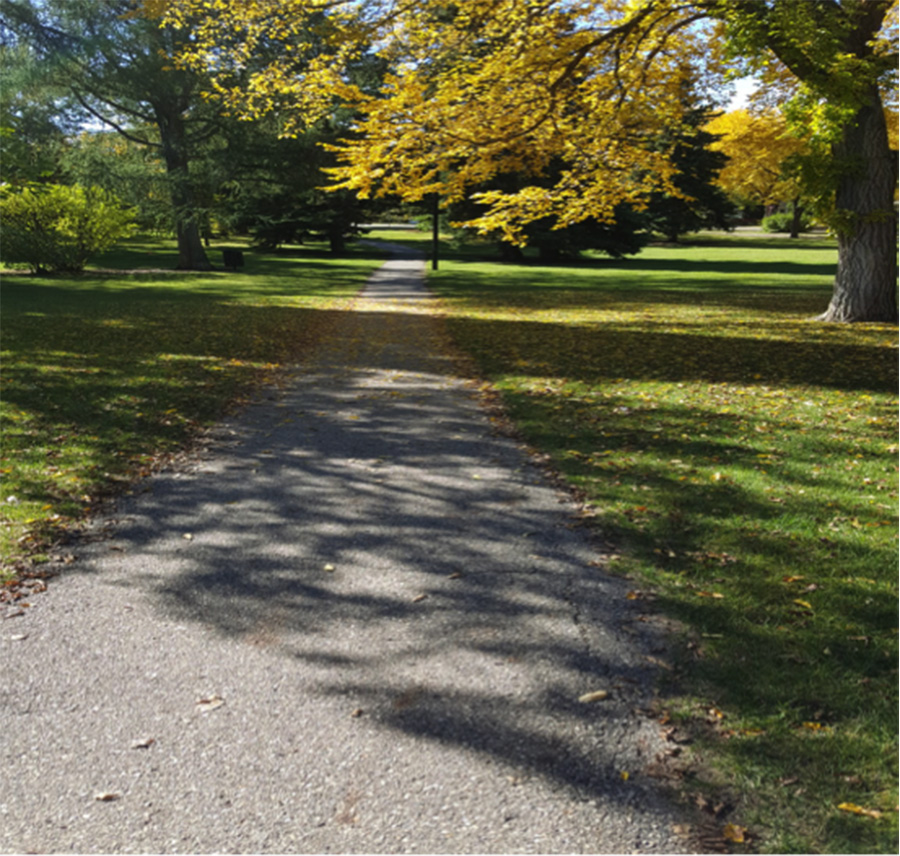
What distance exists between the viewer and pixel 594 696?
3545 millimetres

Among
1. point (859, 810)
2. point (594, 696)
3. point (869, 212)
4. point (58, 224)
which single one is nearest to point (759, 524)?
point (594, 696)

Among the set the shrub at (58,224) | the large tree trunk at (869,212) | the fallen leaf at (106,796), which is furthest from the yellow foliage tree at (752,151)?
the fallen leaf at (106,796)

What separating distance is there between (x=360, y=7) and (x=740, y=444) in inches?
351

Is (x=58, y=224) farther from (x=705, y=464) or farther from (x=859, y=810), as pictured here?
(x=859, y=810)

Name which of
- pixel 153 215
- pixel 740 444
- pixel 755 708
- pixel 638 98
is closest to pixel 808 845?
pixel 755 708

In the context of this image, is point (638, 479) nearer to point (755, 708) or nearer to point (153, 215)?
point (755, 708)

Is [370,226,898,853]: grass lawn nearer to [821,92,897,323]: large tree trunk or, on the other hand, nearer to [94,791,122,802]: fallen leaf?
[821,92,897,323]: large tree trunk

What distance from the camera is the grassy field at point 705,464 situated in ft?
10.5

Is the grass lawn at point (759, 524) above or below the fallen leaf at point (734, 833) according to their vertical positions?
above

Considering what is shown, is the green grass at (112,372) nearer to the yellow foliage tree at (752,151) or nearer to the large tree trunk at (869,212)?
the large tree trunk at (869,212)

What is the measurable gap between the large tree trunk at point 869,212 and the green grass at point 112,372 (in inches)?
380

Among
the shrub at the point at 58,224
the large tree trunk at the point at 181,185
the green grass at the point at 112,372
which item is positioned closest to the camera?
the green grass at the point at 112,372

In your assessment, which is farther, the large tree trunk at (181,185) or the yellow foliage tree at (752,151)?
the yellow foliage tree at (752,151)

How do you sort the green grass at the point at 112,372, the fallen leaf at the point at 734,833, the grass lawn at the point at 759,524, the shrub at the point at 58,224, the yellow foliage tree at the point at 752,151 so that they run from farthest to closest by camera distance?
1. the yellow foliage tree at the point at 752,151
2. the shrub at the point at 58,224
3. the green grass at the point at 112,372
4. the grass lawn at the point at 759,524
5. the fallen leaf at the point at 734,833
